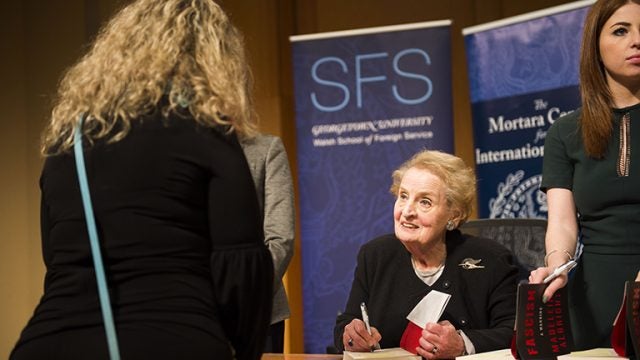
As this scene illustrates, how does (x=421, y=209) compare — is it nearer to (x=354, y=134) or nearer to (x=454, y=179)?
(x=454, y=179)

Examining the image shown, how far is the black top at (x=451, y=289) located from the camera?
8.86 ft

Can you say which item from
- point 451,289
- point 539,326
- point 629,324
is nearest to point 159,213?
point 539,326

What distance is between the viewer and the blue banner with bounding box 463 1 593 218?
417 centimetres

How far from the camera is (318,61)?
4.69 metres

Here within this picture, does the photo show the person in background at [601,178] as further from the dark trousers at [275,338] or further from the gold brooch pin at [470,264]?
the dark trousers at [275,338]

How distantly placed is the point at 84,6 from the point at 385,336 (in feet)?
13.7

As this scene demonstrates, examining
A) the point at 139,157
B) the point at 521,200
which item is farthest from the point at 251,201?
the point at 521,200

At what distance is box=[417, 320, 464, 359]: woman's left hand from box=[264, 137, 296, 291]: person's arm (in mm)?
581

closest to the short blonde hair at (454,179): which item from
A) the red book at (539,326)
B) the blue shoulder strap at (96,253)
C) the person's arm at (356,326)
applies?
the person's arm at (356,326)

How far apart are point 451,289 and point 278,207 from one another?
60 cm

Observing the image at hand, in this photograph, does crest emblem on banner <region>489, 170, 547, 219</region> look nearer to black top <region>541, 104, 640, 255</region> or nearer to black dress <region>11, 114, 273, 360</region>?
black top <region>541, 104, 640, 255</region>

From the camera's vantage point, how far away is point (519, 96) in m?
4.30

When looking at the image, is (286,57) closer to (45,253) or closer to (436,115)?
(436,115)

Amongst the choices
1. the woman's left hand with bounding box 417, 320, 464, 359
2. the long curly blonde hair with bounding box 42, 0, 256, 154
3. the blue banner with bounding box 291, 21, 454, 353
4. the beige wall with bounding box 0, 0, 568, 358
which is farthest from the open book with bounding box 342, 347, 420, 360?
the beige wall with bounding box 0, 0, 568, 358
